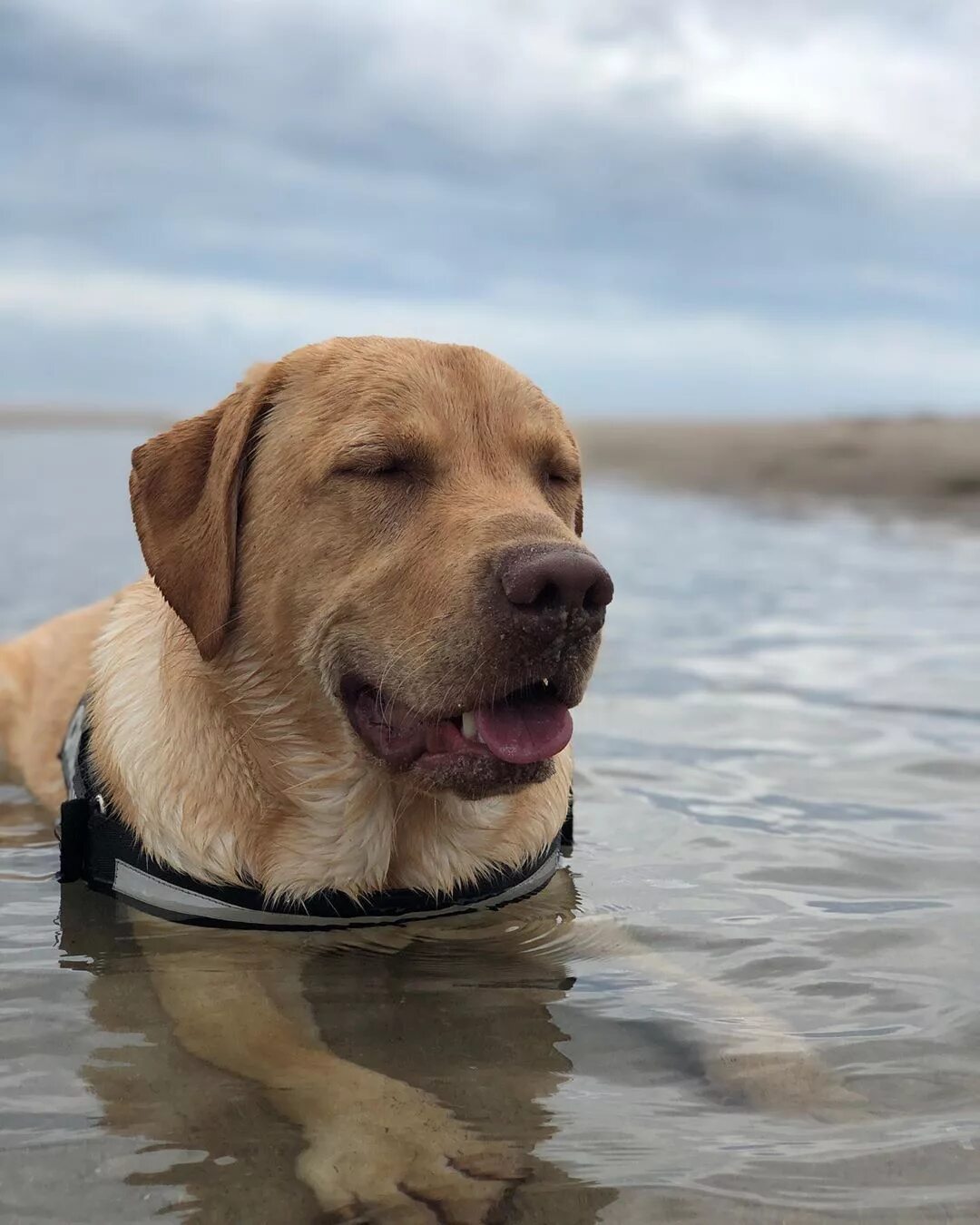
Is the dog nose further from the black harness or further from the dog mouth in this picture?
the black harness

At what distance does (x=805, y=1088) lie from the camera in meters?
3.27

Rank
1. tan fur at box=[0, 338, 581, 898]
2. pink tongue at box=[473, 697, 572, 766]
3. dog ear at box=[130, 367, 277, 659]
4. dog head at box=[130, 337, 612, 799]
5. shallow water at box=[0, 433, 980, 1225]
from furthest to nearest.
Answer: dog ear at box=[130, 367, 277, 659] < tan fur at box=[0, 338, 581, 898] < pink tongue at box=[473, 697, 572, 766] < dog head at box=[130, 337, 612, 799] < shallow water at box=[0, 433, 980, 1225]

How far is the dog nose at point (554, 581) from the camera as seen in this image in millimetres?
3299

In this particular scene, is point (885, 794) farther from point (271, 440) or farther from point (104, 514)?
point (104, 514)

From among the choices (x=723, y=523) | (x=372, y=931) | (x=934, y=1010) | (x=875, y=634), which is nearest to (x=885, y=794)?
(x=934, y=1010)

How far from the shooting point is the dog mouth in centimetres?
360

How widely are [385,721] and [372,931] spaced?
0.77 metres

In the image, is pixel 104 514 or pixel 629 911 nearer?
pixel 629 911

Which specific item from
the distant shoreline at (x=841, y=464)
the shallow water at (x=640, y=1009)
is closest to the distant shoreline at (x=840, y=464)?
the distant shoreline at (x=841, y=464)

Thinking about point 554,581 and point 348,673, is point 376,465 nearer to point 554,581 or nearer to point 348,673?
point 348,673

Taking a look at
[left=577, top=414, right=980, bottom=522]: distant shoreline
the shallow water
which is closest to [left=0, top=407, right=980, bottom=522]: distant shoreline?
[left=577, top=414, right=980, bottom=522]: distant shoreline

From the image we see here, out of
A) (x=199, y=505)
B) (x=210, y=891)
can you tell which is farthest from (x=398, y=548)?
(x=210, y=891)

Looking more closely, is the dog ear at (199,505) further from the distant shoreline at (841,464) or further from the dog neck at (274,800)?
the distant shoreline at (841,464)

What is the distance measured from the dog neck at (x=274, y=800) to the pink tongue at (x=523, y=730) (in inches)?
17.3
